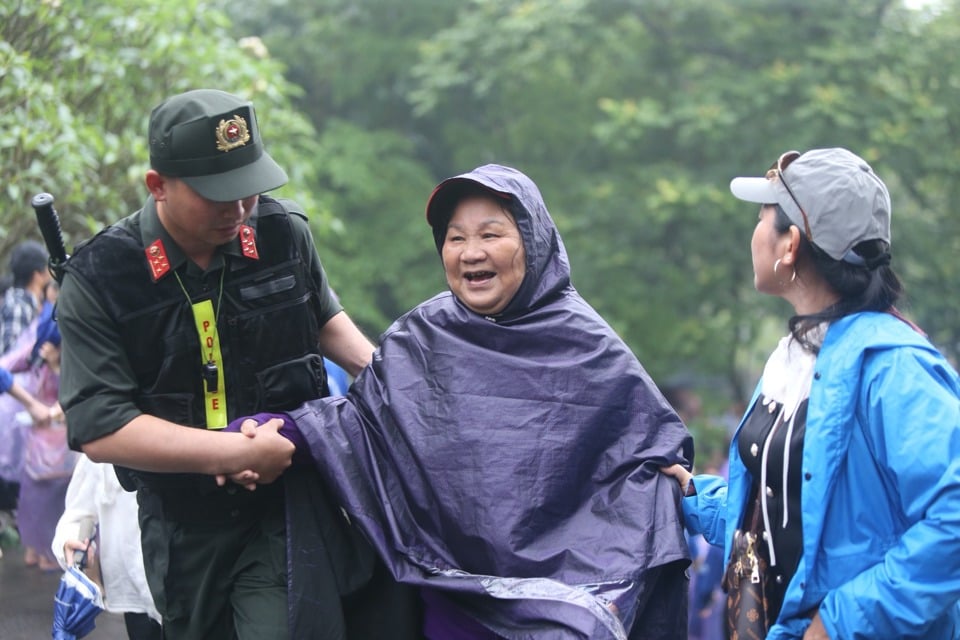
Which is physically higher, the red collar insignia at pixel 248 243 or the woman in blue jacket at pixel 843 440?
the red collar insignia at pixel 248 243

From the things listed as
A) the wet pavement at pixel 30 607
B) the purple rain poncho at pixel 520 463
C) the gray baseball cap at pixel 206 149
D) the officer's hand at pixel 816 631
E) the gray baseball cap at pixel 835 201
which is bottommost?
the wet pavement at pixel 30 607

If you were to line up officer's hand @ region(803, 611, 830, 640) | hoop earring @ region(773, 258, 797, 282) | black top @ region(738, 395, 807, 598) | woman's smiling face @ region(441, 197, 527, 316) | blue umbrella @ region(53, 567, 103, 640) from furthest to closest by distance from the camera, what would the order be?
blue umbrella @ region(53, 567, 103, 640) → woman's smiling face @ region(441, 197, 527, 316) → hoop earring @ region(773, 258, 797, 282) → black top @ region(738, 395, 807, 598) → officer's hand @ region(803, 611, 830, 640)

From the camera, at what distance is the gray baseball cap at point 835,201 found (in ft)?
9.12

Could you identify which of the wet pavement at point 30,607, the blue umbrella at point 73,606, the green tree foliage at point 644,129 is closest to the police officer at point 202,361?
the blue umbrella at point 73,606

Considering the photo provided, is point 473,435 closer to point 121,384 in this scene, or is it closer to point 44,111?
point 121,384

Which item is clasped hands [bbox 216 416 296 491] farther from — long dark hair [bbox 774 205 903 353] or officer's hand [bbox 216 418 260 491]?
long dark hair [bbox 774 205 903 353]

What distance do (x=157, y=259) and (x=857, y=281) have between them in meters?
1.88

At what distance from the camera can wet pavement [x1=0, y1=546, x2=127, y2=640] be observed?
5.32 metres

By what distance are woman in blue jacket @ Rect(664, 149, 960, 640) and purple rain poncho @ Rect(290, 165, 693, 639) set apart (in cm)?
36

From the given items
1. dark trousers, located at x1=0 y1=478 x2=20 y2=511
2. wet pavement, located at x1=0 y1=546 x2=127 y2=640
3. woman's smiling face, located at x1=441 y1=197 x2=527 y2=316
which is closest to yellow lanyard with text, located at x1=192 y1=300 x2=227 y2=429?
woman's smiling face, located at x1=441 y1=197 x2=527 y2=316

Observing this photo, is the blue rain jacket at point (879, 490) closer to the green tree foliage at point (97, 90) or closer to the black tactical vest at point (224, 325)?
the black tactical vest at point (224, 325)

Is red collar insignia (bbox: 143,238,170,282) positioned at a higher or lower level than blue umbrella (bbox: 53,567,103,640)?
higher

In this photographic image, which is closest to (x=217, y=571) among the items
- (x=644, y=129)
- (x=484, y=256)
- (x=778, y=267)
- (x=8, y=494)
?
(x=484, y=256)

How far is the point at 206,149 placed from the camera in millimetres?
3256
